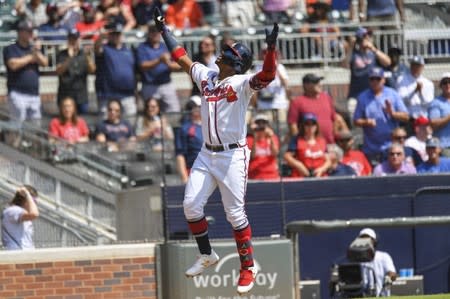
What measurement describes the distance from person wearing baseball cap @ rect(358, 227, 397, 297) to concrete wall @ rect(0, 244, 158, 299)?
2.09 metres

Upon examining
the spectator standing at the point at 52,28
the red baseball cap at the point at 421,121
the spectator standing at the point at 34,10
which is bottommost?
the red baseball cap at the point at 421,121

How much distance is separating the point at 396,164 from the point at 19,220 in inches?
163

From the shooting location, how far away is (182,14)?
18.6 m

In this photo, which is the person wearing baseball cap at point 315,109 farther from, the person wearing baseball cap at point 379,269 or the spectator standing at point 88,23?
the spectator standing at point 88,23

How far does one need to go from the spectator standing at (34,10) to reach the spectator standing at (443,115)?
541 centimetres

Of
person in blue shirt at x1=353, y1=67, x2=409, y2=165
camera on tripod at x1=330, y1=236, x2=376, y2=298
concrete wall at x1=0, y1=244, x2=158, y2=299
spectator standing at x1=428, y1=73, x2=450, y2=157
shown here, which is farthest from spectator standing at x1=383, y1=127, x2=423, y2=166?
concrete wall at x1=0, y1=244, x2=158, y2=299

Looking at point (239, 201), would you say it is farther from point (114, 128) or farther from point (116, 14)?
point (116, 14)

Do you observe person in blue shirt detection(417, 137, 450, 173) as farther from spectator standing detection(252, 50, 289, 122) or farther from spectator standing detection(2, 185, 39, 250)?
spectator standing detection(2, 185, 39, 250)

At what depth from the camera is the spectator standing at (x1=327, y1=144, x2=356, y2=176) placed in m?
14.9

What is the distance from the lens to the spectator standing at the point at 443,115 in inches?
598

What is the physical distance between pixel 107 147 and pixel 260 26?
3928 millimetres

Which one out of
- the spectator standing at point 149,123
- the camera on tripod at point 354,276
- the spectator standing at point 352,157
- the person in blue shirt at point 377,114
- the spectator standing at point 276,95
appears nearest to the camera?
the camera on tripod at point 354,276

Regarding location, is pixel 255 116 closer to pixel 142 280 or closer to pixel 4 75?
pixel 142 280

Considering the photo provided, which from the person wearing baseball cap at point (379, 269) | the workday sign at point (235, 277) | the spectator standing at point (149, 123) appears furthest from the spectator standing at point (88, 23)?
the person wearing baseball cap at point (379, 269)
